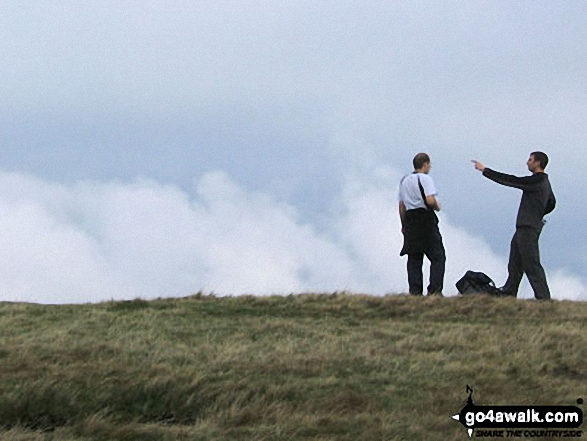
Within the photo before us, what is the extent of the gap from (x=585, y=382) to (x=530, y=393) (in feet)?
2.92

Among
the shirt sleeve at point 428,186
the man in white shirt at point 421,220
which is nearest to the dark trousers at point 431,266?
the man in white shirt at point 421,220

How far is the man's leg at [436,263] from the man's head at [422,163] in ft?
3.09

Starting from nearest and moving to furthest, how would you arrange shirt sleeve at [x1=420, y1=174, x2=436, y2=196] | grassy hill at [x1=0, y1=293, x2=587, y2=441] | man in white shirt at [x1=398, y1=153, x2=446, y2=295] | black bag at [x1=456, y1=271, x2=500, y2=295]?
1. grassy hill at [x1=0, y1=293, x2=587, y2=441]
2. shirt sleeve at [x1=420, y1=174, x2=436, y2=196]
3. man in white shirt at [x1=398, y1=153, x2=446, y2=295]
4. black bag at [x1=456, y1=271, x2=500, y2=295]

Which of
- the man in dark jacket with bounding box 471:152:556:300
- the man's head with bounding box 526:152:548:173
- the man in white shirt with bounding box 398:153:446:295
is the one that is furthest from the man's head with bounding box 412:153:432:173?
the man's head with bounding box 526:152:548:173

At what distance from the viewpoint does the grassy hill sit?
834 cm

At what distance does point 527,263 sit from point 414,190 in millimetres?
2151

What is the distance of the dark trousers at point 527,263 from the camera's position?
48.8 feet

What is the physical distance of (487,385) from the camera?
9.62 meters

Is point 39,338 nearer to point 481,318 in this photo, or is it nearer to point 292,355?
point 292,355

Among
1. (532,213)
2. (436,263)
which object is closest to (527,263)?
(532,213)

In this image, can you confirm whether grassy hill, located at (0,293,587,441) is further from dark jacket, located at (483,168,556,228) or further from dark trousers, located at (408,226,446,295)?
dark jacket, located at (483,168,556,228)

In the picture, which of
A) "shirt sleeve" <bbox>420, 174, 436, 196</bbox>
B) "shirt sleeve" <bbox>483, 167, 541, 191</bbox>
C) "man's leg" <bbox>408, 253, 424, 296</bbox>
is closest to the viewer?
"shirt sleeve" <bbox>420, 174, 436, 196</bbox>

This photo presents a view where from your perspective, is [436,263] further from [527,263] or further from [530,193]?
[530,193]

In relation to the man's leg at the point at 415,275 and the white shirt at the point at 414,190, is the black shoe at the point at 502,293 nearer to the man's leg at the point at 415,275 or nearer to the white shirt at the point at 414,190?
the man's leg at the point at 415,275
